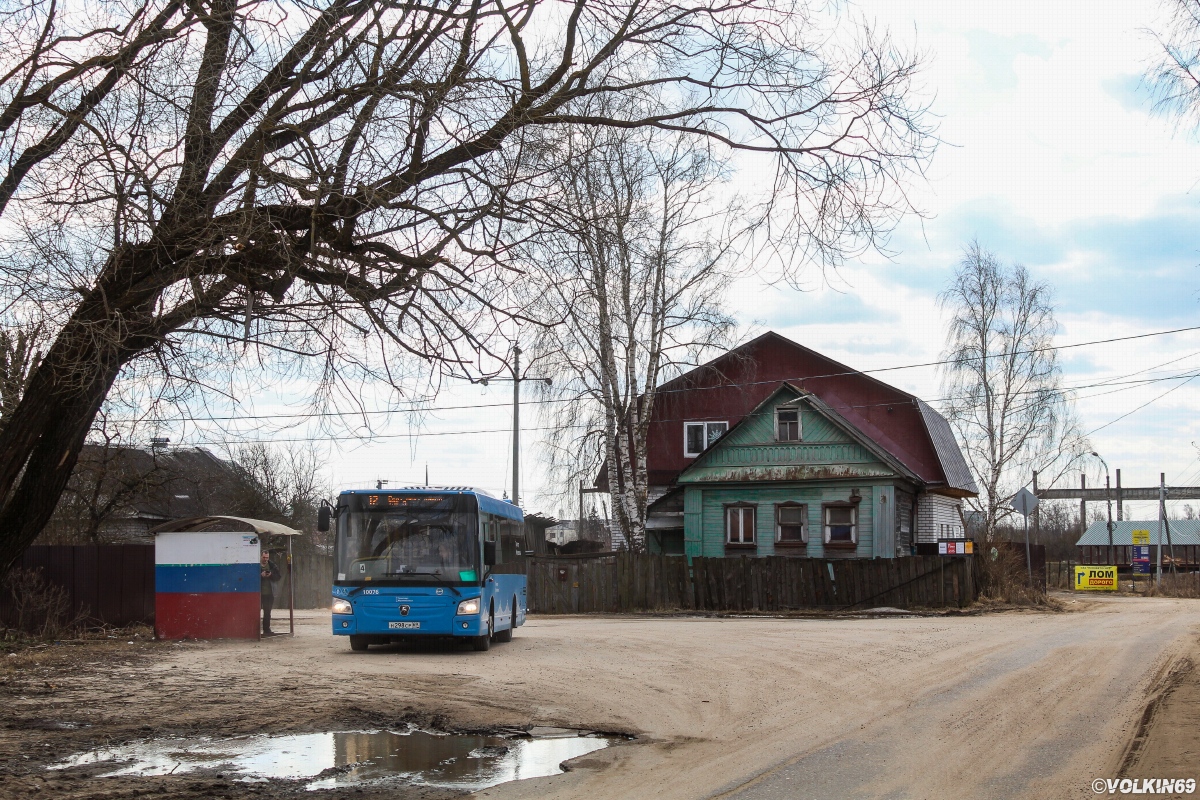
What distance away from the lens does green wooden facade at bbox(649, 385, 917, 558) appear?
37.5 meters

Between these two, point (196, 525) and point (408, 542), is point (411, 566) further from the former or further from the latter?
point (196, 525)

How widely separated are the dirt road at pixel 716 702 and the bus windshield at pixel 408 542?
49.4 inches

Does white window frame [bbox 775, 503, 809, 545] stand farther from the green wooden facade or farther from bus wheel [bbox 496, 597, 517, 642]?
bus wheel [bbox 496, 597, 517, 642]

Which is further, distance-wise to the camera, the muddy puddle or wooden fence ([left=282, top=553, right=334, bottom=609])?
wooden fence ([left=282, top=553, right=334, bottom=609])

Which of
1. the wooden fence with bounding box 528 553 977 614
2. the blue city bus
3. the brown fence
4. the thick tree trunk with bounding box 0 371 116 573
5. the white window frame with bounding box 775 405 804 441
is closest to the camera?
the thick tree trunk with bounding box 0 371 116 573

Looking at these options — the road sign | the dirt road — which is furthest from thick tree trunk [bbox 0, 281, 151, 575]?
the road sign

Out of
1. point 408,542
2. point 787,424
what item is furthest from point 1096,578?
point 408,542

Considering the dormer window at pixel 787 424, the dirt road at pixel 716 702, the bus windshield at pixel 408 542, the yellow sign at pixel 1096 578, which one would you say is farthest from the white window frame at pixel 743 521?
the bus windshield at pixel 408 542

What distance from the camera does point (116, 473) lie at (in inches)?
1123

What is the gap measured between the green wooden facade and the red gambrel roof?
364cm

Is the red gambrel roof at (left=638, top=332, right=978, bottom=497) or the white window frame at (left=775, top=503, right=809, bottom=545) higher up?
the red gambrel roof at (left=638, top=332, right=978, bottom=497)

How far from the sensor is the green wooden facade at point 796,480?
123ft

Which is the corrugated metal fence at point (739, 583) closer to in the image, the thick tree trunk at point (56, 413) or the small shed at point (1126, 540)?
the thick tree trunk at point (56, 413)

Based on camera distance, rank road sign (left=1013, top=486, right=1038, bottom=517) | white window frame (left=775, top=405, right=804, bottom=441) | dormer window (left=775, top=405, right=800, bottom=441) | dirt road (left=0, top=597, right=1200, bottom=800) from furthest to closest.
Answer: dormer window (left=775, top=405, right=800, bottom=441)
white window frame (left=775, top=405, right=804, bottom=441)
road sign (left=1013, top=486, right=1038, bottom=517)
dirt road (left=0, top=597, right=1200, bottom=800)
